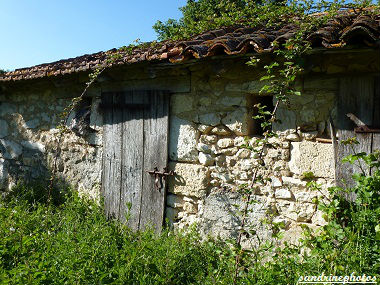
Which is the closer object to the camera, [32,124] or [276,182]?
[276,182]

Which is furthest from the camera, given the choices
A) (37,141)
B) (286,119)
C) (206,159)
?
(37,141)

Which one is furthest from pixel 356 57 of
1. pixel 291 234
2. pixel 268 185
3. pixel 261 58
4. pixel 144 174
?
pixel 144 174

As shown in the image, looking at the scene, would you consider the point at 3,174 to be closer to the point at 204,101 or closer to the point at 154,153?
the point at 154,153

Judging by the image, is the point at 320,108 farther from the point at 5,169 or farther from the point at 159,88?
the point at 5,169

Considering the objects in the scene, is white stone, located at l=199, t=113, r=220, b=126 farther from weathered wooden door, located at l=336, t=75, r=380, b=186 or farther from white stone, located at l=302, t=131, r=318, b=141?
weathered wooden door, located at l=336, t=75, r=380, b=186

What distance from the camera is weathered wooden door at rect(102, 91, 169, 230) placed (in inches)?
170

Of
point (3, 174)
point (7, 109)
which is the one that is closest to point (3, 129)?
point (7, 109)

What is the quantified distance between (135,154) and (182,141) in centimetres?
73

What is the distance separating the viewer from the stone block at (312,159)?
130 inches

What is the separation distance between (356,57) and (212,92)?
4.77ft

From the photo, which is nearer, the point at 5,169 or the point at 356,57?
the point at 356,57

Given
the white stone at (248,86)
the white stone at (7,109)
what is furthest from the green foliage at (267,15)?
the white stone at (7,109)

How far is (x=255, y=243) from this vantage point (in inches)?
143

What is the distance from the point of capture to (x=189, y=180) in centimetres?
410
